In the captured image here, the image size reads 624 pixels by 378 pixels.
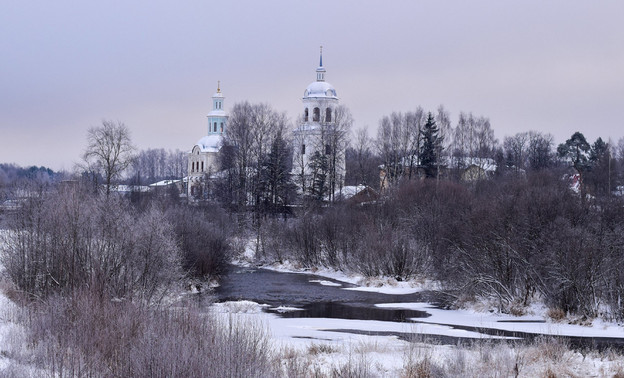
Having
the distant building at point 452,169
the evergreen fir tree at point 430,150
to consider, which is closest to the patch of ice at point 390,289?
the distant building at point 452,169

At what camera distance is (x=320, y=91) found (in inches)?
2911

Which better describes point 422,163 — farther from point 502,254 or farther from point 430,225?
point 502,254

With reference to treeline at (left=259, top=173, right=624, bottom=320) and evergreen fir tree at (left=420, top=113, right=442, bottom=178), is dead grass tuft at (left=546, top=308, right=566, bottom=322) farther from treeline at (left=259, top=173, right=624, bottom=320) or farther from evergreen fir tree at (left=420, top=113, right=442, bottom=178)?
evergreen fir tree at (left=420, top=113, right=442, bottom=178)

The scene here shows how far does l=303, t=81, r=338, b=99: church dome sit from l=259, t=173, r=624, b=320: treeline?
3290 cm

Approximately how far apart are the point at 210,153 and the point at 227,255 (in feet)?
175

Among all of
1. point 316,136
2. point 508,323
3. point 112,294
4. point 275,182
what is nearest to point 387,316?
point 508,323

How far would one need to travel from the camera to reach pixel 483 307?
2744 centimetres

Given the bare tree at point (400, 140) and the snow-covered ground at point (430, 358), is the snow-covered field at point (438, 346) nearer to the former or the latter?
the snow-covered ground at point (430, 358)

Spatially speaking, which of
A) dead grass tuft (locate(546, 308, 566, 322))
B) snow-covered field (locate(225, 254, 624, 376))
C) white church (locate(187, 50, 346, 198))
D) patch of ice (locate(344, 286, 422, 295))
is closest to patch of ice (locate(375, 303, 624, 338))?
snow-covered field (locate(225, 254, 624, 376))

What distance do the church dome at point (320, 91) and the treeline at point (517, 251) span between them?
32.9m

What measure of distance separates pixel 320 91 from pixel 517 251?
157 ft

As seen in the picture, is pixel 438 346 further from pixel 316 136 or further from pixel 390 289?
pixel 316 136

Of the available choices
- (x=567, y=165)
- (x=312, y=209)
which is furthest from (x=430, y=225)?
(x=567, y=165)

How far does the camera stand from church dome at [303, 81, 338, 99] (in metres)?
73.6
